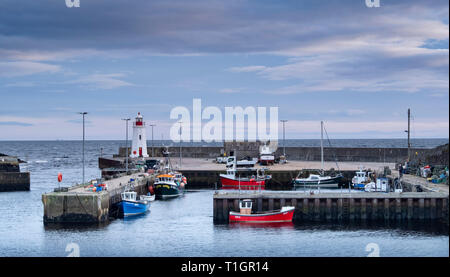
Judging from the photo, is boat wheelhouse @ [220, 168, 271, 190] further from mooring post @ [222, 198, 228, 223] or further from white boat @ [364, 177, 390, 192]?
mooring post @ [222, 198, 228, 223]

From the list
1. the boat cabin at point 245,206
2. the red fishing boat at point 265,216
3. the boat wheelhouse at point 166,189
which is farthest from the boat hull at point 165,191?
the red fishing boat at point 265,216

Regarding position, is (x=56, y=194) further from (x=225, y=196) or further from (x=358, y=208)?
(x=358, y=208)

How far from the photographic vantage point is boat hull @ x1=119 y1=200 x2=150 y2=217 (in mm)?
52450

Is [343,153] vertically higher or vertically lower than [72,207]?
higher

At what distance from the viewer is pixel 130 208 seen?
52.8 meters

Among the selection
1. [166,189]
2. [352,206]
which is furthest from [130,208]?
[352,206]

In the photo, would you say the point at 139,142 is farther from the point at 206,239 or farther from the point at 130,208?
the point at 206,239

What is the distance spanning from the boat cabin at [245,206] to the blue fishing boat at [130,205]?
10959 mm

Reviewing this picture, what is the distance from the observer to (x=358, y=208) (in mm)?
48750

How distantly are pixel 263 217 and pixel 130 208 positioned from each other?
1331 centimetres

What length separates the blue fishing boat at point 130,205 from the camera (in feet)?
172

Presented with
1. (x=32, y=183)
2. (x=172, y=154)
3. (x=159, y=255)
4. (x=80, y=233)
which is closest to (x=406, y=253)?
(x=159, y=255)

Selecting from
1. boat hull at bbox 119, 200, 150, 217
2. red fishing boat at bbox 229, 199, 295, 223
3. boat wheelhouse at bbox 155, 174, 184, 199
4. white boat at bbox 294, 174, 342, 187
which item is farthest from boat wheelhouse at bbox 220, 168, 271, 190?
red fishing boat at bbox 229, 199, 295, 223

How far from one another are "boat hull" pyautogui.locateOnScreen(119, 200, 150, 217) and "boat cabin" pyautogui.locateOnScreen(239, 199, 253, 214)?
35.9 feet
